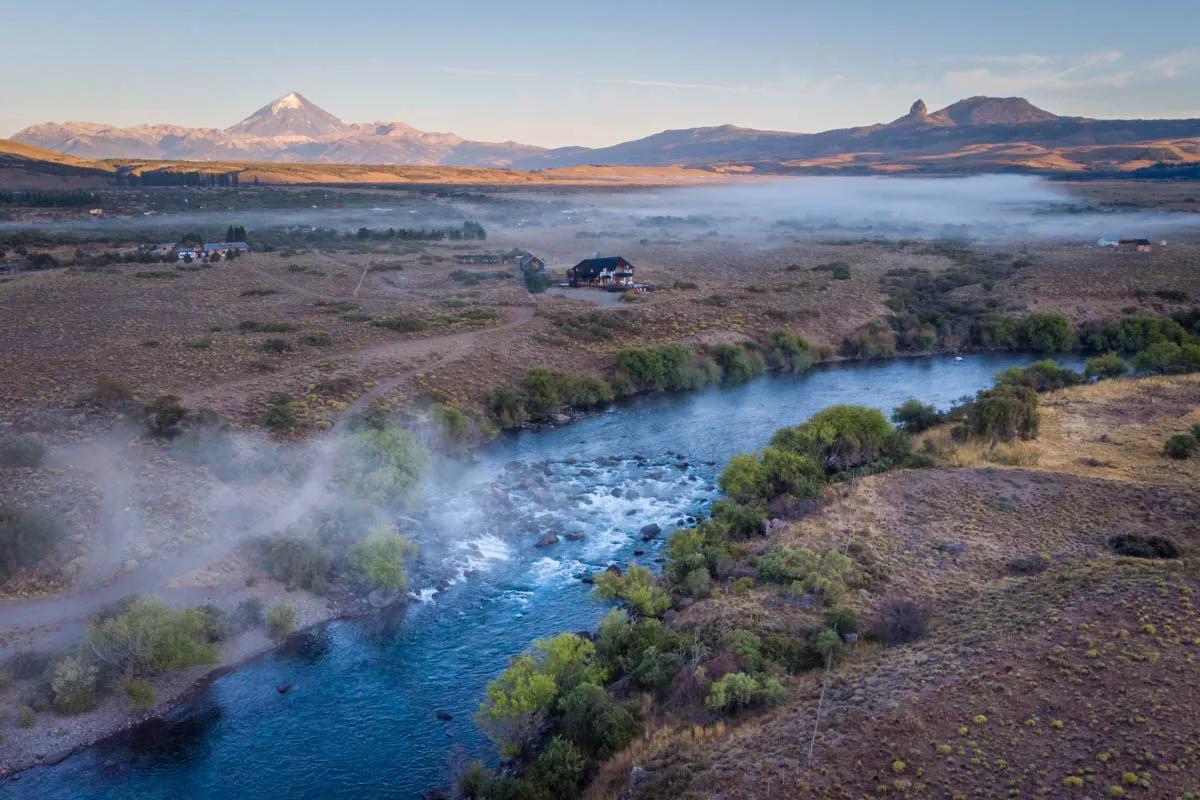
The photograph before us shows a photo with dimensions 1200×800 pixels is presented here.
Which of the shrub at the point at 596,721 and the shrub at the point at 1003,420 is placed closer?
the shrub at the point at 596,721

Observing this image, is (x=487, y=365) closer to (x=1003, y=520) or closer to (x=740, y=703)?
(x=1003, y=520)

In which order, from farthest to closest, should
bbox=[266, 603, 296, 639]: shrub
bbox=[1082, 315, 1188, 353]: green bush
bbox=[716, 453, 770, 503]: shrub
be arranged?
1. bbox=[1082, 315, 1188, 353]: green bush
2. bbox=[716, 453, 770, 503]: shrub
3. bbox=[266, 603, 296, 639]: shrub

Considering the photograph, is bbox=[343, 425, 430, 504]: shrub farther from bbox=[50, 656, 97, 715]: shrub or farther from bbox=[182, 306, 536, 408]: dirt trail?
bbox=[50, 656, 97, 715]: shrub

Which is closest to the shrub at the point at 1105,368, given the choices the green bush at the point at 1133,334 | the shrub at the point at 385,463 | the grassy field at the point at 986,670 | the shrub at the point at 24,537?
the green bush at the point at 1133,334

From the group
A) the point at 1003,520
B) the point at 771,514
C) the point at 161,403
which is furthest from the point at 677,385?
the point at 161,403

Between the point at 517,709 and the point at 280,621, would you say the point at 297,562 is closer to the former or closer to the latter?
the point at 280,621

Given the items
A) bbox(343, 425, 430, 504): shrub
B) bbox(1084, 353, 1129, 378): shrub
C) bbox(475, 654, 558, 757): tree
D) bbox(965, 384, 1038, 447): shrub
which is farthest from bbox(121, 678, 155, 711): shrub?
bbox(1084, 353, 1129, 378): shrub

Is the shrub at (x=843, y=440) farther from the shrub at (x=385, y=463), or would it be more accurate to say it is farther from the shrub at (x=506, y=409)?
the shrub at (x=385, y=463)
